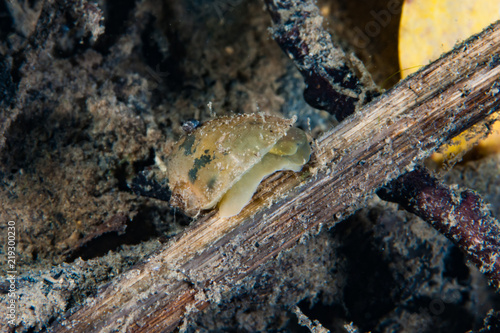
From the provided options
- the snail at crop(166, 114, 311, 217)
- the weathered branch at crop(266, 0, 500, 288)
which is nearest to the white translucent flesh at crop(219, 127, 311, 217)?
the snail at crop(166, 114, 311, 217)

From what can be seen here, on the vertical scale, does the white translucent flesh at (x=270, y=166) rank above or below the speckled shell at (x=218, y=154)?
below

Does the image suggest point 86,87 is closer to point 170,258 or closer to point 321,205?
point 170,258

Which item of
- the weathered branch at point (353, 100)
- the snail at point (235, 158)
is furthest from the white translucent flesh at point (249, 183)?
the weathered branch at point (353, 100)

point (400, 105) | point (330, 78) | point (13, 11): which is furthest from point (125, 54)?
point (400, 105)

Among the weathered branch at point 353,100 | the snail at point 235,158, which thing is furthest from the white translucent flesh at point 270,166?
the weathered branch at point 353,100

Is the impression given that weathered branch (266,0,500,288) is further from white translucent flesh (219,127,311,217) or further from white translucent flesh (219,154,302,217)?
white translucent flesh (219,154,302,217)

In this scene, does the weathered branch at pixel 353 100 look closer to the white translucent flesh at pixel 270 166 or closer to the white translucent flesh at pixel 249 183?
the white translucent flesh at pixel 270 166

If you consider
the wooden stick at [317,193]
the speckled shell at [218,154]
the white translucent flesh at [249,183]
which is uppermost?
the speckled shell at [218,154]
